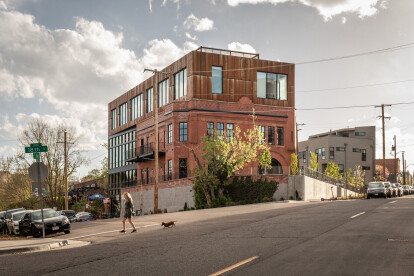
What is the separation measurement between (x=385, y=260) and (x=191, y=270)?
3857 mm

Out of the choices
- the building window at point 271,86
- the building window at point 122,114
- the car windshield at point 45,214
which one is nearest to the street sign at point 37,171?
the car windshield at point 45,214

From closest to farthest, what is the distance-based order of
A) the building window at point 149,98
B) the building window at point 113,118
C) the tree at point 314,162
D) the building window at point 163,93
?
the building window at point 163,93 < the building window at point 149,98 < the tree at point 314,162 < the building window at point 113,118

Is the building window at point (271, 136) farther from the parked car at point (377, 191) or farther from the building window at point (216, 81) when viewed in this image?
the parked car at point (377, 191)

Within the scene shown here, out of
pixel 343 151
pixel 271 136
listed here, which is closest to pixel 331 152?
pixel 343 151

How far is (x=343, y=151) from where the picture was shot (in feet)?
314

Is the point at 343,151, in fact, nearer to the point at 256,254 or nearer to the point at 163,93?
the point at 163,93

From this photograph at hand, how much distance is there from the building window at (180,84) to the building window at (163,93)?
2604 millimetres

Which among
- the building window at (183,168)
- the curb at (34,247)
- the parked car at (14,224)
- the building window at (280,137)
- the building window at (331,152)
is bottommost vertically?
the parked car at (14,224)

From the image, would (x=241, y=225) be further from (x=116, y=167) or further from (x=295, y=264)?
(x=116, y=167)

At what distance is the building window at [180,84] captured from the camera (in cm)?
5206

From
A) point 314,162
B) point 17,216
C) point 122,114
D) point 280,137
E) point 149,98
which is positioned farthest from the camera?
point 122,114

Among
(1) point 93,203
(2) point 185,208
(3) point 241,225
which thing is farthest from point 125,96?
(3) point 241,225

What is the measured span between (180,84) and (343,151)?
52.9 meters

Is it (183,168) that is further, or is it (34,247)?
(183,168)
